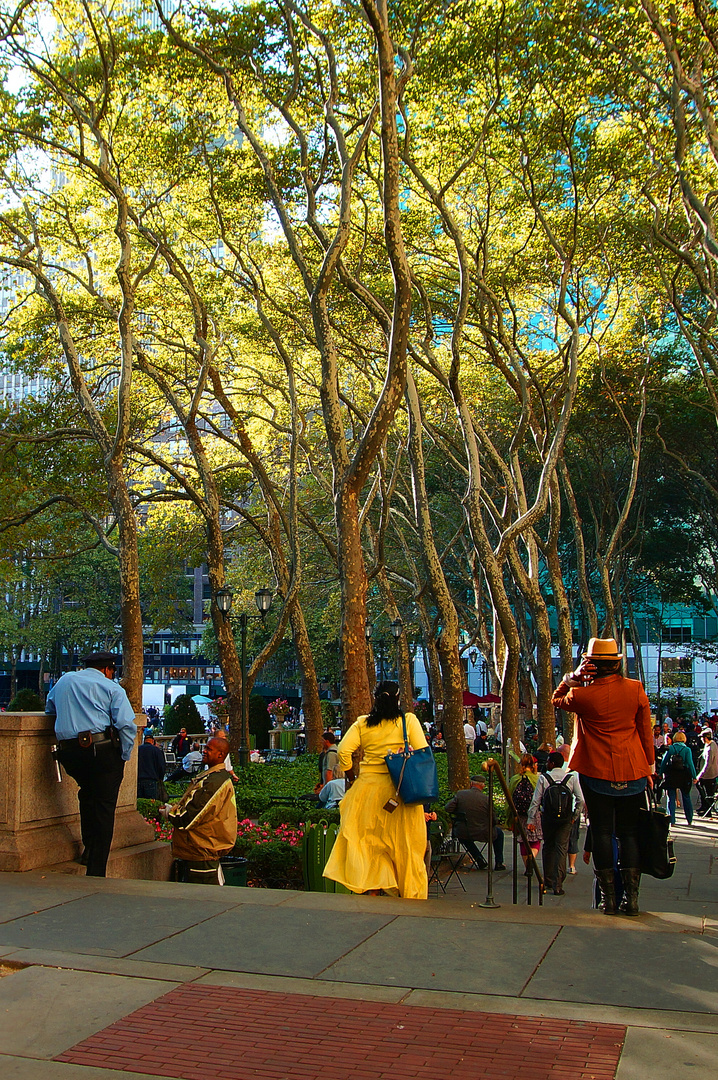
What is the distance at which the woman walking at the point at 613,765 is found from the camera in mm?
6664

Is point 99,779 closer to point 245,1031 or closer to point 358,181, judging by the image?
point 245,1031

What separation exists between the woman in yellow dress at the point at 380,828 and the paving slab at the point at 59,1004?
2760 millimetres

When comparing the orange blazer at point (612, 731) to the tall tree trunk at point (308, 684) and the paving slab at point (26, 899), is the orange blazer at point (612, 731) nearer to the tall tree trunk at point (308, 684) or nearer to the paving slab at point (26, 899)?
the paving slab at point (26, 899)

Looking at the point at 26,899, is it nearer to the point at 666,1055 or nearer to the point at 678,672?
the point at 666,1055

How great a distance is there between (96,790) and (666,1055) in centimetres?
487

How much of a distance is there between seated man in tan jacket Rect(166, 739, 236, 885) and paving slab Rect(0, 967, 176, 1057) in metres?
2.73

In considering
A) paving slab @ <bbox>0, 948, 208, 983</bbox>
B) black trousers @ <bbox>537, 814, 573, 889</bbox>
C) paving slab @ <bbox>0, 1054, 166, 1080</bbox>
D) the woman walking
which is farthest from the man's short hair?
black trousers @ <bbox>537, 814, 573, 889</bbox>

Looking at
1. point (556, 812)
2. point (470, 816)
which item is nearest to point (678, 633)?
point (470, 816)

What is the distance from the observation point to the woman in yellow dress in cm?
769

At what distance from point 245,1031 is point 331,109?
1313 cm

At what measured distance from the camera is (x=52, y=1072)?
4.10 m

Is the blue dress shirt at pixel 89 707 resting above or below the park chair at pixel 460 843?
above

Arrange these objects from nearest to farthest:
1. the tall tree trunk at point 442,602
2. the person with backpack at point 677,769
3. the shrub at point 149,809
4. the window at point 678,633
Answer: the shrub at point 149,809, the person with backpack at point 677,769, the tall tree trunk at point 442,602, the window at point 678,633

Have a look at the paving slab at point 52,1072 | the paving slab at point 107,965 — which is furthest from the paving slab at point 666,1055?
the paving slab at point 107,965
